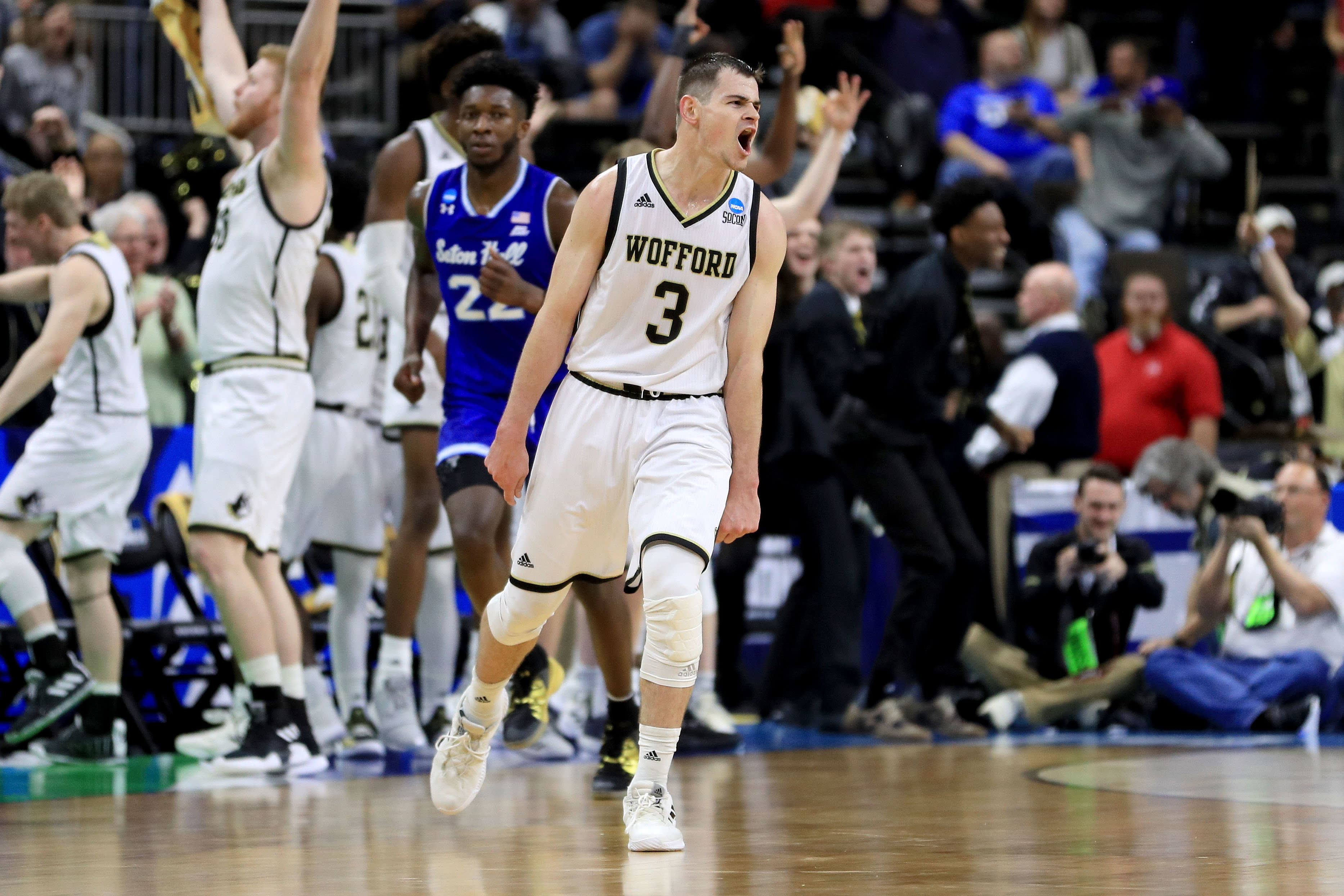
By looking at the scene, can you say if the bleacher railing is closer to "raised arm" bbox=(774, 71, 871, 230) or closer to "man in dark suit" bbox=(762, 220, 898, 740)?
"man in dark suit" bbox=(762, 220, 898, 740)

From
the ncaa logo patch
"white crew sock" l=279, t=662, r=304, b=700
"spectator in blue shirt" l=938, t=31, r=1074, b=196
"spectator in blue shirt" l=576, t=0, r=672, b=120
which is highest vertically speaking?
"spectator in blue shirt" l=576, t=0, r=672, b=120

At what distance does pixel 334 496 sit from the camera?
833 cm

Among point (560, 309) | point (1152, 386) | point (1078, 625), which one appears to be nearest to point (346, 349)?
point (560, 309)

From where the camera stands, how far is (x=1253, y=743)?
8633 mm

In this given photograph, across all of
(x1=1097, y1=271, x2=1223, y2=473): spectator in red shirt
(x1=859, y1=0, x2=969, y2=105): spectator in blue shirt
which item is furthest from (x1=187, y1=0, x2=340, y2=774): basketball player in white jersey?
(x1=859, y1=0, x2=969, y2=105): spectator in blue shirt

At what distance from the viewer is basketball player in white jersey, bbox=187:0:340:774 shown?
7.15m

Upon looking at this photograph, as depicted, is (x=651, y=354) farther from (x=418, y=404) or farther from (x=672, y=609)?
(x=418, y=404)

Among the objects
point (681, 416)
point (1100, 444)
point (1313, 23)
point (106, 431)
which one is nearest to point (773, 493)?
point (1100, 444)

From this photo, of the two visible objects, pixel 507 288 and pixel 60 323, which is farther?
pixel 60 323

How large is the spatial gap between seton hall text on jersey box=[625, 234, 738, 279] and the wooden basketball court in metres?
1.65

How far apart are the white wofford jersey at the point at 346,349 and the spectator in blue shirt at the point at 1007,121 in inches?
283

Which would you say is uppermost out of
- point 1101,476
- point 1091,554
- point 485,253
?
point 485,253

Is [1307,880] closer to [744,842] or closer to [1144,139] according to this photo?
[744,842]

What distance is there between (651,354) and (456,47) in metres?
3.15
